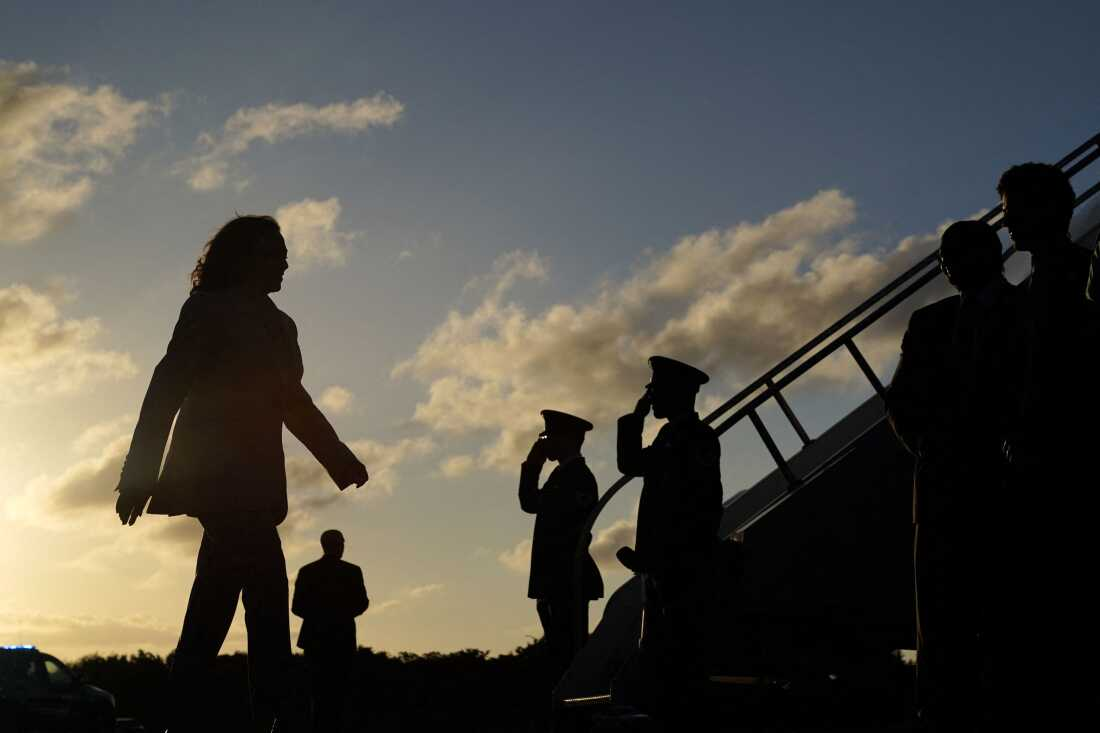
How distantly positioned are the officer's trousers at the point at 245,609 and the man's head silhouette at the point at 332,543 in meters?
7.65

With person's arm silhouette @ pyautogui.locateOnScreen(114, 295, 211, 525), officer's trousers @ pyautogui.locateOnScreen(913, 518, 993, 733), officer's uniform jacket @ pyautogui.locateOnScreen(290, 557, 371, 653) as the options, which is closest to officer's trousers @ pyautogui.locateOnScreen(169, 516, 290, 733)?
person's arm silhouette @ pyautogui.locateOnScreen(114, 295, 211, 525)

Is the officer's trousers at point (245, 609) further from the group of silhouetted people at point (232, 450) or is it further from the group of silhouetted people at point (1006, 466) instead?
the group of silhouetted people at point (1006, 466)

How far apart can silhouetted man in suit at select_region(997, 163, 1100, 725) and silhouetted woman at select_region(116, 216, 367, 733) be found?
7.11 feet

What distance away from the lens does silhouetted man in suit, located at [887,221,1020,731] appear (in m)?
3.80

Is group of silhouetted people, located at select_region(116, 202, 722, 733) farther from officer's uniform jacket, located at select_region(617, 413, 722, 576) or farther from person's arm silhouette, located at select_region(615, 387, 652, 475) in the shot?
person's arm silhouette, located at select_region(615, 387, 652, 475)

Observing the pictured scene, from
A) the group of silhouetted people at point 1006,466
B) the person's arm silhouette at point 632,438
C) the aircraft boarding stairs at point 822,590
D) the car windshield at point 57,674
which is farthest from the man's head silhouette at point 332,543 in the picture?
the group of silhouetted people at point 1006,466

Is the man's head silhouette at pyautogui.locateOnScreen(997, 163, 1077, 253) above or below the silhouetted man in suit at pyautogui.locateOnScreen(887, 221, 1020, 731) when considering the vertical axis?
above

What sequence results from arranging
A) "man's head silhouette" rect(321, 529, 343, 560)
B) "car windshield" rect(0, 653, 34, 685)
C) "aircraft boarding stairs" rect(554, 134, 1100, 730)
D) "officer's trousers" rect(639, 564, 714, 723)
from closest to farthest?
1. "officer's trousers" rect(639, 564, 714, 723)
2. "aircraft boarding stairs" rect(554, 134, 1100, 730)
3. "man's head silhouette" rect(321, 529, 343, 560)
4. "car windshield" rect(0, 653, 34, 685)

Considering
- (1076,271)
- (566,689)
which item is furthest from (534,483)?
(1076,271)

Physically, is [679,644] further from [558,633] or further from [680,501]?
[558,633]

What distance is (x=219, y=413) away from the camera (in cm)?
391

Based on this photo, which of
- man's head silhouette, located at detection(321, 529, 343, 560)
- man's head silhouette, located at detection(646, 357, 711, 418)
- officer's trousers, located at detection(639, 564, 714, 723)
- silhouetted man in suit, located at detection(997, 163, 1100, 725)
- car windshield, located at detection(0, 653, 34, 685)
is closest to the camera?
silhouetted man in suit, located at detection(997, 163, 1100, 725)

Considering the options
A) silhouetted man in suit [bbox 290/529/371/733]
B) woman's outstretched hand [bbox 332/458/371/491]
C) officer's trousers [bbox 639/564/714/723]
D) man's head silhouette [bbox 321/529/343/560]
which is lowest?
Answer: officer's trousers [bbox 639/564/714/723]

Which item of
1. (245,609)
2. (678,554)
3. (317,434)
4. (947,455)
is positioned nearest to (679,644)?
(678,554)
